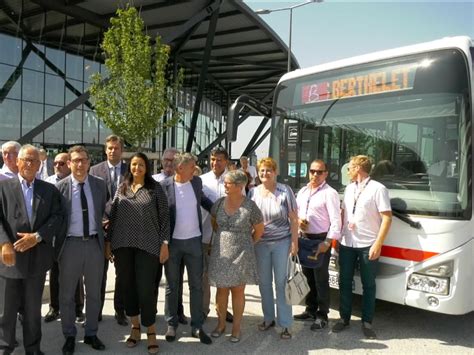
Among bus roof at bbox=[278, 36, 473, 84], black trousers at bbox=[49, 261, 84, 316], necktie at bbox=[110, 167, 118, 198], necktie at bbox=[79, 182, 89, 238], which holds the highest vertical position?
bus roof at bbox=[278, 36, 473, 84]

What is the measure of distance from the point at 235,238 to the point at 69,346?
5.87 ft

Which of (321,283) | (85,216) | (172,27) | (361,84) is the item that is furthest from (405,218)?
(172,27)

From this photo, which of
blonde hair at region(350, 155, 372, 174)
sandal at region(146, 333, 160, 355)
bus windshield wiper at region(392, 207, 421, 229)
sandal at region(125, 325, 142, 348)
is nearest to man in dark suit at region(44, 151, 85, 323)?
sandal at region(125, 325, 142, 348)

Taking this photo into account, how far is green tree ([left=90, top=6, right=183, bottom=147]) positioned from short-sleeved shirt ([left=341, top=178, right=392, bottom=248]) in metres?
9.86

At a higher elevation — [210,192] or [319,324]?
[210,192]

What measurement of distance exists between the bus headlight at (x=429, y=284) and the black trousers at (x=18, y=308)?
3.40 m

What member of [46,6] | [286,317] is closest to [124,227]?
[286,317]

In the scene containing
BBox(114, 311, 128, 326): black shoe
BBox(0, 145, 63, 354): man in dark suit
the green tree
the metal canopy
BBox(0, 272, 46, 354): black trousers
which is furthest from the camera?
the metal canopy

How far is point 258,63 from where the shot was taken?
29344mm

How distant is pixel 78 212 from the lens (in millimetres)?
3863

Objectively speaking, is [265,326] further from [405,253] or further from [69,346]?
[69,346]

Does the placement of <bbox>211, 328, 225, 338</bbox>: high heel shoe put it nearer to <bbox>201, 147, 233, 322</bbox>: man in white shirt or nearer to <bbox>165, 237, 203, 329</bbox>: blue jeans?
<bbox>165, 237, 203, 329</bbox>: blue jeans

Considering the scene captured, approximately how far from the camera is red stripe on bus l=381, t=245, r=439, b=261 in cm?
397

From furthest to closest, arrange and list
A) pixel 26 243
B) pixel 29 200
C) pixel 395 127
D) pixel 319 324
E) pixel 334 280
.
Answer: pixel 334 280 → pixel 319 324 → pixel 395 127 → pixel 29 200 → pixel 26 243
